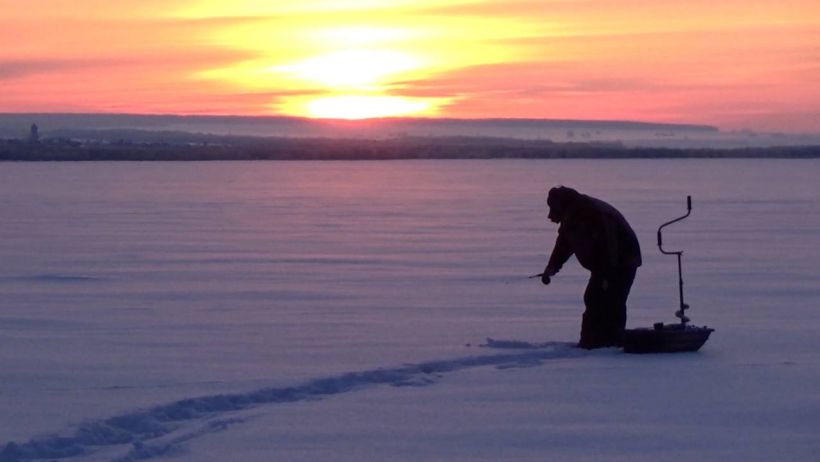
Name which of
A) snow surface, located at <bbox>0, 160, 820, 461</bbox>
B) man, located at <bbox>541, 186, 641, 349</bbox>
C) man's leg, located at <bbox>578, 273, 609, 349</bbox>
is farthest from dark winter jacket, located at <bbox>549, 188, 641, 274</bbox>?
snow surface, located at <bbox>0, 160, 820, 461</bbox>

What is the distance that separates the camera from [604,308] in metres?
7.27

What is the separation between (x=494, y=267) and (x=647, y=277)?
1680 millimetres

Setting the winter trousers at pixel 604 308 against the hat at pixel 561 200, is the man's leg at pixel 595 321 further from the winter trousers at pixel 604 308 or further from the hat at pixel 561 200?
the hat at pixel 561 200

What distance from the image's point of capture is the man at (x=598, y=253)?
716 cm

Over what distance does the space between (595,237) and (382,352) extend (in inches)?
60.4

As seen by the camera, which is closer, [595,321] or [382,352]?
[382,352]

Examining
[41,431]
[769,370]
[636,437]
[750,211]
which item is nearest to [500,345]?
[769,370]

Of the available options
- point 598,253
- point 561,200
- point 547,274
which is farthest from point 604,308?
point 561,200

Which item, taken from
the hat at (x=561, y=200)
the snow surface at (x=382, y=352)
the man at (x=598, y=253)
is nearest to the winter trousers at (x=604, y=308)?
the man at (x=598, y=253)

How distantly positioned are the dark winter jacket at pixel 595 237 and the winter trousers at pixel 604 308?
64 millimetres

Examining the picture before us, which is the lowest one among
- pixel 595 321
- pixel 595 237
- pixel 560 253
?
pixel 595 321

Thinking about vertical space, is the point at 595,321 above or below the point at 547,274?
below

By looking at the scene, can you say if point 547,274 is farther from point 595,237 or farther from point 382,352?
point 382,352

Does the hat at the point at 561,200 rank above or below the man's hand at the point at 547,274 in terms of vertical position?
above
